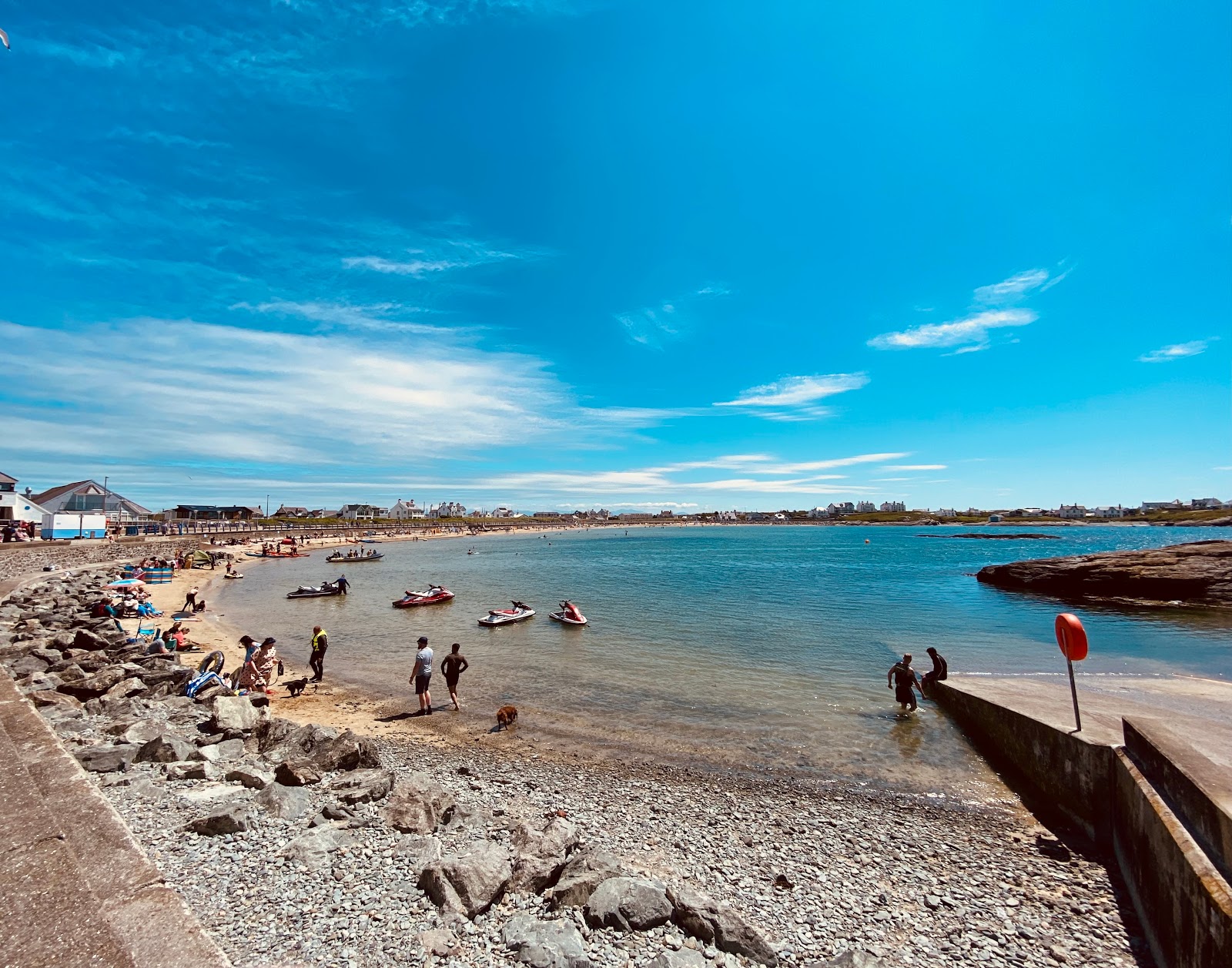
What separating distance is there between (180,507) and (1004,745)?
563 feet

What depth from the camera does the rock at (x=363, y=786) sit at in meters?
8.30

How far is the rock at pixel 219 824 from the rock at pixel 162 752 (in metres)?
2.93

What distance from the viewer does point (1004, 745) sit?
1215 centimetres

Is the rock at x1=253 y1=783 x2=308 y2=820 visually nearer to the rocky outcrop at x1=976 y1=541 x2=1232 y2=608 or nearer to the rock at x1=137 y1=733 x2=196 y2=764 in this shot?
the rock at x1=137 y1=733 x2=196 y2=764

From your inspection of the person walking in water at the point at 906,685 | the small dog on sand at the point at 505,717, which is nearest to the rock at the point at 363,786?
the small dog on sand at the point at 505,717

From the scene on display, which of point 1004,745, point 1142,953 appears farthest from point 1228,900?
point 1004,745

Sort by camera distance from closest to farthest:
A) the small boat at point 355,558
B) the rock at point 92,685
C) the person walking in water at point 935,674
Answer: the rock at point 92,685, the person walking in water at point 935,674, the small boat at point 355,558

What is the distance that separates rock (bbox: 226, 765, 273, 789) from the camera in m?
8.48

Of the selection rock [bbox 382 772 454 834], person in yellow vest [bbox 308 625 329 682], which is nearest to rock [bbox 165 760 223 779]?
rock [bbox 382 772 454 834]

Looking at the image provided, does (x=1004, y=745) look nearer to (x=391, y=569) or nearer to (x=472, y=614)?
(x=472, y=614)

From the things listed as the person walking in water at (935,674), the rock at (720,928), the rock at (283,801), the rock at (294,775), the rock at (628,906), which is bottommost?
the person walking in water at (935,674)

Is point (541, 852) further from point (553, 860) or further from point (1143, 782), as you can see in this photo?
point (1143, 782)

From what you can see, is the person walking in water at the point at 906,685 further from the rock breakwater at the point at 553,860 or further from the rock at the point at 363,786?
the rock at the point at 363,786

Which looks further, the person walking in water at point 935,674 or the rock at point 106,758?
the person walking in water at point 935,674
